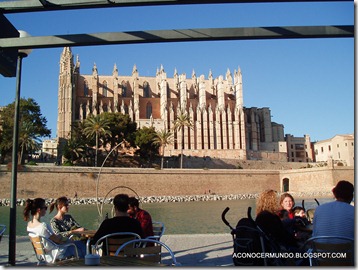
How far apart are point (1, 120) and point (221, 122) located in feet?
107

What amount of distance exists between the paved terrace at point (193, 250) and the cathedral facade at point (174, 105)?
46.5 meters

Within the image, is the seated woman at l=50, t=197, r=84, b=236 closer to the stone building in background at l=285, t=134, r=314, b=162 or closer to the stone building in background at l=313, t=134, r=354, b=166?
the stone building in background at l=313, t=134, r=354, b=166

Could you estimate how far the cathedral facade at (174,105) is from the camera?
5681cm

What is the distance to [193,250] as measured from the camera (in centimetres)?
647

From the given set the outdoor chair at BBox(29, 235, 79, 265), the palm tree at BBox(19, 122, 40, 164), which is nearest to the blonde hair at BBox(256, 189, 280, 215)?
the outdoor chair at BBox(29, 235, 79, 265)

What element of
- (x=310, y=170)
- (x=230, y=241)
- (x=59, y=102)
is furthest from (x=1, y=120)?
(x=230, y=241)

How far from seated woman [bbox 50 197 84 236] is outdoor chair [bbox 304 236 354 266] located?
3283 millimetres

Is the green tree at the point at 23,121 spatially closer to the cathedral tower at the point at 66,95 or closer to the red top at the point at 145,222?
the cathedral tower at the point at 66,95

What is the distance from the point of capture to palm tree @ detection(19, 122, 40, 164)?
3859 cm

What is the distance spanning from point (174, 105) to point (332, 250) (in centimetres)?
6031

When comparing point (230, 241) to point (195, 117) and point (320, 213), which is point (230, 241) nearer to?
point (320, 213)

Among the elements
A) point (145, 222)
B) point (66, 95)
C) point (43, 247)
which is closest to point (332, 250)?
point (145, 222)

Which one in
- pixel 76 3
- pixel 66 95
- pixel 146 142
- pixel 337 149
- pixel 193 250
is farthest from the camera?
pixel 337 149

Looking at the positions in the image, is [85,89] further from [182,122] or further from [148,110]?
[182,122]
